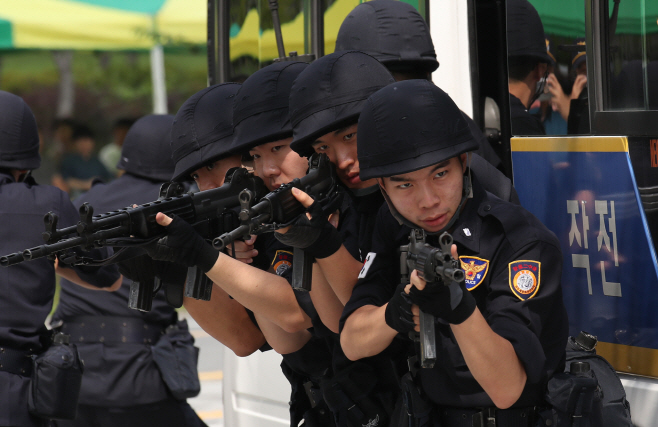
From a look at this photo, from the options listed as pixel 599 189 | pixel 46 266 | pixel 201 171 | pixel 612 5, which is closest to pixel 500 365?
pixel 599 189

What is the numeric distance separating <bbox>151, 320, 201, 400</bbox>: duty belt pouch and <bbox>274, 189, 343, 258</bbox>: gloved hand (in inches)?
91.6

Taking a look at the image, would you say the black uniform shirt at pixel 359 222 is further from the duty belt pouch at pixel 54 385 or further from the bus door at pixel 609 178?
the duty belt pouch at pixel 54 385

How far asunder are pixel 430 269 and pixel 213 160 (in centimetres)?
130

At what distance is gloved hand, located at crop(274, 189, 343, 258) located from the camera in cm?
231

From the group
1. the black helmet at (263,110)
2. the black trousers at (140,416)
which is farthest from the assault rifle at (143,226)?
the black trousers at (140,416)

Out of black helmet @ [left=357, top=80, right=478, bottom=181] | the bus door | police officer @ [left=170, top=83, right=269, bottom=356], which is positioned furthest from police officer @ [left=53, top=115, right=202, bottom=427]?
black helmet @ [left=357, top=80, right=478, bottom=181]

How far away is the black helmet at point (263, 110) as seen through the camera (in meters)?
2.73

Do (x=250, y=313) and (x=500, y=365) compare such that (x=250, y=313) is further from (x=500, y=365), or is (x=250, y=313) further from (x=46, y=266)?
(x=500, y=365)

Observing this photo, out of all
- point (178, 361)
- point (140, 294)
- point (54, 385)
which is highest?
point (140, 294)

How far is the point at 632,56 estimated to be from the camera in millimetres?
2520

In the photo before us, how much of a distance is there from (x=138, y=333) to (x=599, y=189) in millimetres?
2728

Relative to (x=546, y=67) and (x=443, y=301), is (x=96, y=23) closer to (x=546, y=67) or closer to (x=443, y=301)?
(x=546, y=67)

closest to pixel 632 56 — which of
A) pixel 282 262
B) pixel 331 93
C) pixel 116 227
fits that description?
pixel 331 93

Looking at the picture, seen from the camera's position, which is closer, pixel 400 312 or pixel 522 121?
pixel 400 312
